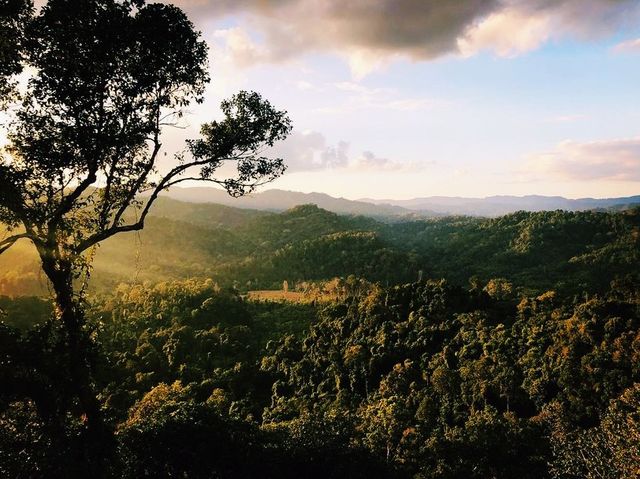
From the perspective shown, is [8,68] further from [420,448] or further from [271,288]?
[271,288]

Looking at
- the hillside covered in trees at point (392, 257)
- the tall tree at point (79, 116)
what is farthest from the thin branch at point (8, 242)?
the hillside covered in trees at point (392, 257)

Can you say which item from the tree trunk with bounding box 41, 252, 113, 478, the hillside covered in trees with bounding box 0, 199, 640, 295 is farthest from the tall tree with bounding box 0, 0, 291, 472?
the hillside covered in trees with bounding box 0, 199, 640, 295

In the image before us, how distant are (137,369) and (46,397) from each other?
5388 centimetres

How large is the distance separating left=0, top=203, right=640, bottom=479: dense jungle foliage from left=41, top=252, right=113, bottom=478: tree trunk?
0.25 meters

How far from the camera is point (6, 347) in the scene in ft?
29.0

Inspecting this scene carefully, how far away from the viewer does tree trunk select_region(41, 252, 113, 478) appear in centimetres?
932

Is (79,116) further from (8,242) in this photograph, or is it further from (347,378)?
(347,378)

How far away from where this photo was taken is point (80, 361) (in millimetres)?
9633

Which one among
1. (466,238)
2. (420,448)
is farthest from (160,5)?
(466,238)

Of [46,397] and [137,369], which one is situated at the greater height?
[46,397]

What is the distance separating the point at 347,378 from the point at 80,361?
1999 inches

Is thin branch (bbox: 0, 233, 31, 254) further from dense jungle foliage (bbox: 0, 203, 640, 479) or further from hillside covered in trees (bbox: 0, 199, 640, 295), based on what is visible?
hillside covered in trees (bbox: 0, 199, 640, 295)

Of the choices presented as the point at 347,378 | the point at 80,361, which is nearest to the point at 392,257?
the point at 347,378

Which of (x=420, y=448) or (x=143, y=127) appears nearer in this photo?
(x=143, y=127)
